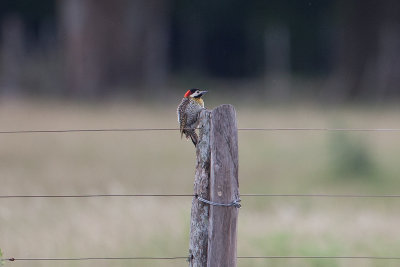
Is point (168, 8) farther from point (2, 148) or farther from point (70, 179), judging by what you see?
point (70, 179)

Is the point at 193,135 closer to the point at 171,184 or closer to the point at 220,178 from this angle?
the point at 220,178

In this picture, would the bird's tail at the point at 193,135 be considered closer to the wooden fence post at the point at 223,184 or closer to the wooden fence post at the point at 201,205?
the wooden fence post at the point at 201,205

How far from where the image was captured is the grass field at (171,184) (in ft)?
27.0

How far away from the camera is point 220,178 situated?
15.7ft

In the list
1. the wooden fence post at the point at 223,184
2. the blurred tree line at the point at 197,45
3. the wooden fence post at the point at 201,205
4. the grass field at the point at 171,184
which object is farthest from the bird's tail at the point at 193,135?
the blurred tree line at the point at 197,45

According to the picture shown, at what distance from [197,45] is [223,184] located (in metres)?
39.6

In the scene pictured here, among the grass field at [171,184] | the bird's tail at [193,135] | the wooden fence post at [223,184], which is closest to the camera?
the wooden fence post at [223,184]

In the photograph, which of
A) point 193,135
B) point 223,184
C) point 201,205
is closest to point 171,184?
point 193,135

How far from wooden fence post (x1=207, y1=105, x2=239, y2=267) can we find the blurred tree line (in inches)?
927

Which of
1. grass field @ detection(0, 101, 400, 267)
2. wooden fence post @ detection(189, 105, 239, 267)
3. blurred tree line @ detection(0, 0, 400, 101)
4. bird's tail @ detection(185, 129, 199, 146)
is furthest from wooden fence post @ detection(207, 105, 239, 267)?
blurred tree line @ detection(0, 0, 400, 101)

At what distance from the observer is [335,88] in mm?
31922

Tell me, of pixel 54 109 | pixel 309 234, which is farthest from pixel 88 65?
pixel 309 234

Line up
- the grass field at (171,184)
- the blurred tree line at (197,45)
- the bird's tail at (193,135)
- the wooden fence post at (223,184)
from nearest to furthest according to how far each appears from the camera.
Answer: the wooden fence post at (223,184)
the bird's tail at (193,135)
the grass field at (171,184)
the blurred tree line at (197,45)

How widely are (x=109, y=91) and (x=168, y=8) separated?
37.2 feet
